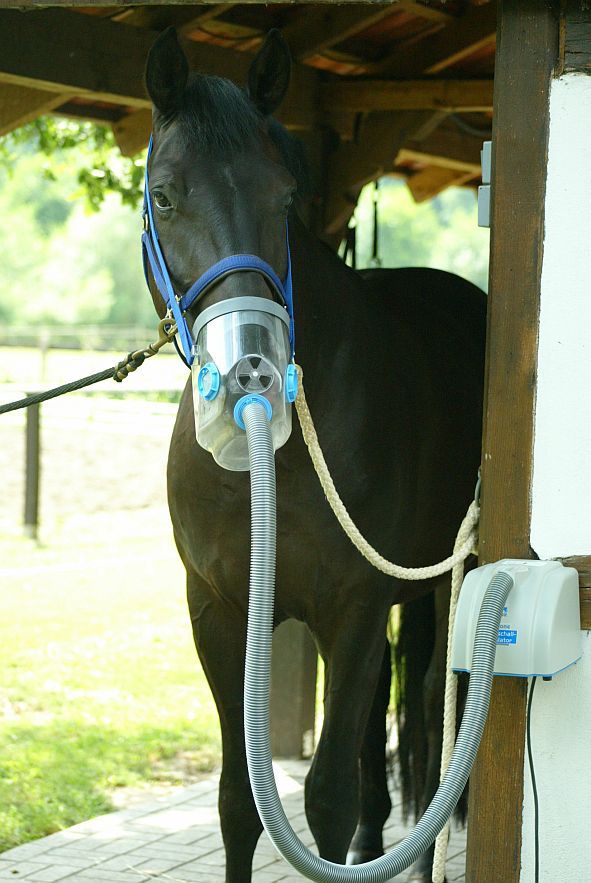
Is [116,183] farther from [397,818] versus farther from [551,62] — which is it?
[551,62]

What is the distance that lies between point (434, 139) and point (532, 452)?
3643 mm

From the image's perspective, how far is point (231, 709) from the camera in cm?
313

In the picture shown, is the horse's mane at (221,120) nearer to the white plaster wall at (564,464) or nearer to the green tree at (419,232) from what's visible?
the white plaster wall at (564,464)

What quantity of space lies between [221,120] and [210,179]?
169mm

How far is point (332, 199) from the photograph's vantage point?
14.9 feet

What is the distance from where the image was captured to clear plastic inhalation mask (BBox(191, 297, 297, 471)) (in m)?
2.16

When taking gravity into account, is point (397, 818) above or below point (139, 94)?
below

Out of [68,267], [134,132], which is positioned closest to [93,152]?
[134,132]

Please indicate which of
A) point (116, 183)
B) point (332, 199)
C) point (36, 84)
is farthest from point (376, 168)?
point (116, 183)

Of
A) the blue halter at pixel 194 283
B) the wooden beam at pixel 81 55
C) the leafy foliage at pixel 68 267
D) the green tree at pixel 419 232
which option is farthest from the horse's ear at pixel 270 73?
the green tree at pixel 419 232

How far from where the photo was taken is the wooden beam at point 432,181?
6.43m

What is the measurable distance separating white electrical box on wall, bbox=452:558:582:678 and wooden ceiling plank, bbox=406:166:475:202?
442 cm

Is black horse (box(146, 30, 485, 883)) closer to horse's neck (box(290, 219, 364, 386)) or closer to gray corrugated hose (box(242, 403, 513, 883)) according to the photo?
horse's neck (box(290, 219, 364, 386))

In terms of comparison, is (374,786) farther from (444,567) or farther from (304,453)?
(444,567)
